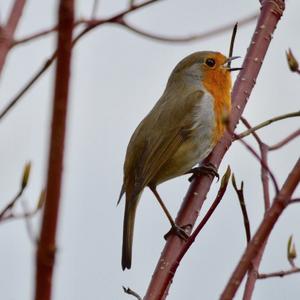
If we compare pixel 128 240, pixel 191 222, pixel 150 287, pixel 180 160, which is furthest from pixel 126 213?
pixel 150 287

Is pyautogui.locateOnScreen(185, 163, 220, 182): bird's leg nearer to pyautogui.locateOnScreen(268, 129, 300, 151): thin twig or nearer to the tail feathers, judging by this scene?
the tail feathers

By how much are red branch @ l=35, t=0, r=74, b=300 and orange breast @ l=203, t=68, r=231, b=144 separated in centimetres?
381

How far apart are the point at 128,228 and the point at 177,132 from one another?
0.88 m

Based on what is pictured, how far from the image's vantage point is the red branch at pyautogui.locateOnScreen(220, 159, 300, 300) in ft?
4.23

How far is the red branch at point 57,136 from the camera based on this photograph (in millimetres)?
975

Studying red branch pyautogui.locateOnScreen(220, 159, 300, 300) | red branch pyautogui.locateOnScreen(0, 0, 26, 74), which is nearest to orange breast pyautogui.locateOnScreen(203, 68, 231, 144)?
red branch pyautogui.locateOnScreen(0, 0, 26, 74)

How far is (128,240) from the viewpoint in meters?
4.16

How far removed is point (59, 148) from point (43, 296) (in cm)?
22

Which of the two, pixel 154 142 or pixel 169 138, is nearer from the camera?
pixel 154 142

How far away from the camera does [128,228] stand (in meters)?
4.23

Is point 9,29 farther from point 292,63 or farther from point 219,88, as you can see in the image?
point 219,88

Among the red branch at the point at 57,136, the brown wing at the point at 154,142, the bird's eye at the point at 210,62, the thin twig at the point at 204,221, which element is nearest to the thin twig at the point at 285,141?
the thin twig at the point at 204,221

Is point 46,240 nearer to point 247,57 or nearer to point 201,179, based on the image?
point 201,179

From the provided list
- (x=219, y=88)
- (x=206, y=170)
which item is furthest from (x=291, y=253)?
(x=219, y=88)
